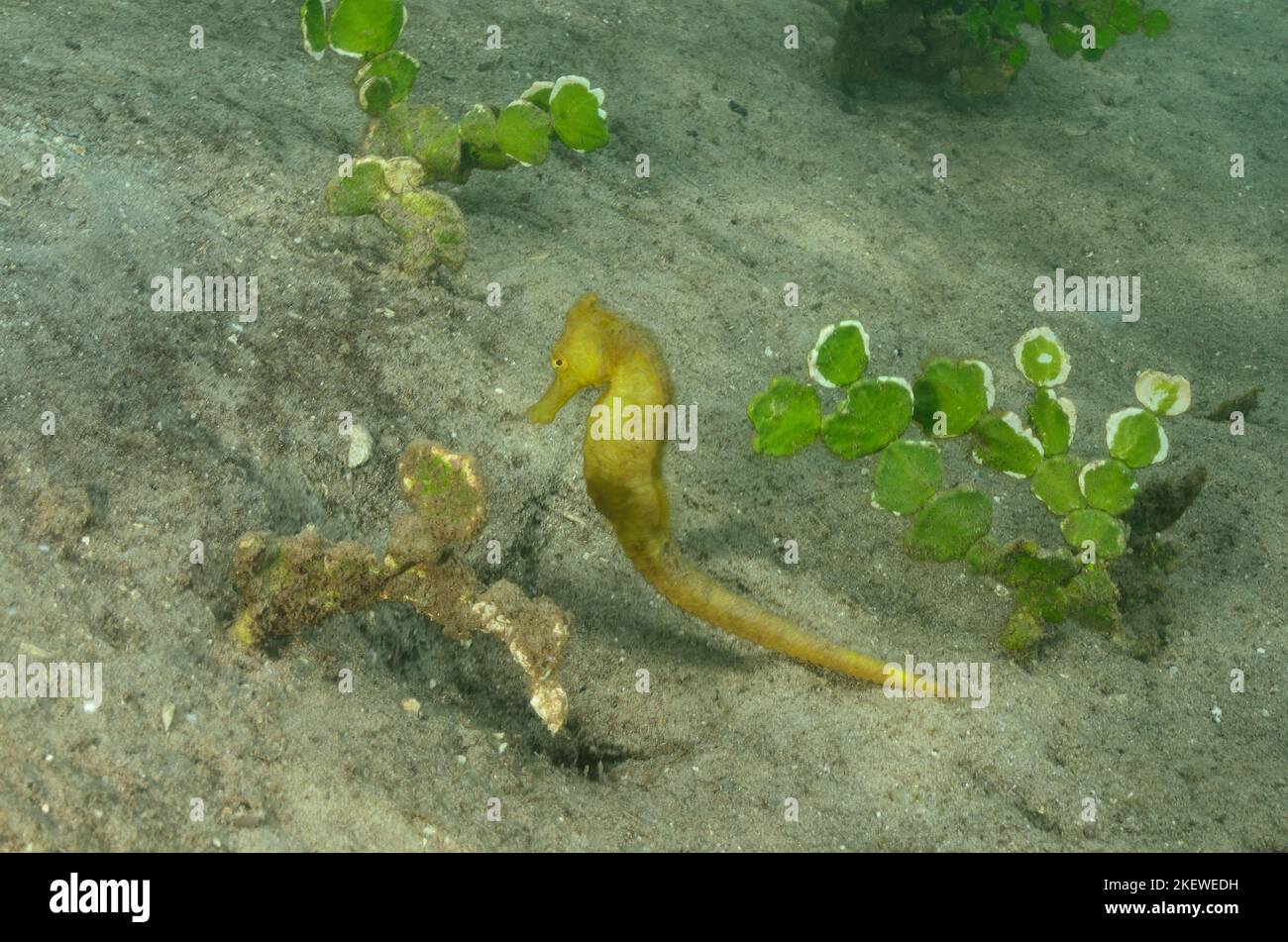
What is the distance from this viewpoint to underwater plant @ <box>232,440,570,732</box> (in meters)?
2.40

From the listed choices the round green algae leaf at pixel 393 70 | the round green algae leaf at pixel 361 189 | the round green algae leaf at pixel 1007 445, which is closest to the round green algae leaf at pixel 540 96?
the round green algae leaf at pixel 393 70

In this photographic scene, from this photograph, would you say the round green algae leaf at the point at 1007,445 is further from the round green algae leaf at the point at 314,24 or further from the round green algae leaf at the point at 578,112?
the round green algae leaf at the point at 314,24

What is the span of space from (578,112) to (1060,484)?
231cm

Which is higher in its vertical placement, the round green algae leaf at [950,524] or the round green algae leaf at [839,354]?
the round green algae leaf at [839,354]

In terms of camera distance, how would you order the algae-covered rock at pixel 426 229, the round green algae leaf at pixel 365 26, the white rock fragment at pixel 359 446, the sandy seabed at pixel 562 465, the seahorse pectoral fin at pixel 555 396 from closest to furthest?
the sandy seabed at pixel 562 465 → the seahorse pectoral fin at pixel 555 396 → the white rock fragment at pixel 359 446 → the algae-covered rock at pixel 426 229 → the round green algae leaf at pixel 365 26

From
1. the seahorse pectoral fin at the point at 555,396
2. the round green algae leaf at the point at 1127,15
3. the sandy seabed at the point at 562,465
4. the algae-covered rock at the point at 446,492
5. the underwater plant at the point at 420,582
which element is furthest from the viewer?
the round green algae leaf at the point at 1127,15

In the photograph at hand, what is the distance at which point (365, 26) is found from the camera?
3805 millimetres

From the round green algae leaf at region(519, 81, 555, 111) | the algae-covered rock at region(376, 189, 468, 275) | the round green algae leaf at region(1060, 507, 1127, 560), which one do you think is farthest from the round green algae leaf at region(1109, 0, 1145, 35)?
the algae-covered rock at region(376, 189, 468, 275)

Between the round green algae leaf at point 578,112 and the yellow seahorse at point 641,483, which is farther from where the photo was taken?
the round green algae leaf at point 578,112

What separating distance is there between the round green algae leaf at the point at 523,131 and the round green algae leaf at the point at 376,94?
512 mm

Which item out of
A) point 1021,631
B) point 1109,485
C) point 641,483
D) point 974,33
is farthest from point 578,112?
point 974,33

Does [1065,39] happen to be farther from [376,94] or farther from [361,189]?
[361,189]

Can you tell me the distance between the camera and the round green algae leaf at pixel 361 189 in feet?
12.1

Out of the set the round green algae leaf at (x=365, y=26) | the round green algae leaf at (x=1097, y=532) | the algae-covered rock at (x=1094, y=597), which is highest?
the round green algae leaf at (x=365, y=26)
